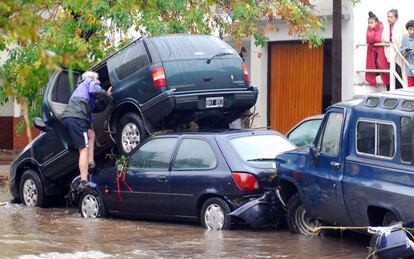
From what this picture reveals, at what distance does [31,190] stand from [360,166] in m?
7.63

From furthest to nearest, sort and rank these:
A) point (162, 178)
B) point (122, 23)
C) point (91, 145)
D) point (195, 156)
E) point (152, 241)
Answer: point (122, 23), point (91, 145), point (162, 178), point (195, 156), point (152, 241)

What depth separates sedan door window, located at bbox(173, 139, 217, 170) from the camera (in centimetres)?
1339

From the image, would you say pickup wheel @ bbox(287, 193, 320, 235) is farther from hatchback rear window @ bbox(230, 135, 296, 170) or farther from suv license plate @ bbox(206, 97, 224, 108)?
suv license plate @ bbox(206, 97, 224, 108)

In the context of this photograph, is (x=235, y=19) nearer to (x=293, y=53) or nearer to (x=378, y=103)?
(x=293, y=53)

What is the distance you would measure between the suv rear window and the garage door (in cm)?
848

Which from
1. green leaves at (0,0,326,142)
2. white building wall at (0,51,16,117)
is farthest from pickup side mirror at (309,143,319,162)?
white building wall at (0,51,16,117)

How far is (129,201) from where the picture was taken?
567 inches

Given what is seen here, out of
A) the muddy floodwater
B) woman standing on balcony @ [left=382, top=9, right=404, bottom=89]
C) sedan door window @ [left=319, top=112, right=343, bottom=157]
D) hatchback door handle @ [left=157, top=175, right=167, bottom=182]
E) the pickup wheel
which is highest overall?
woman standing on balcony @ [left=382, top=9, right=404, bottom=89]

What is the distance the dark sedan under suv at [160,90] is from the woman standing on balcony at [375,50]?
6.14 metres

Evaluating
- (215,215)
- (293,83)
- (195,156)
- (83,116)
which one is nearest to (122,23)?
(83,116)

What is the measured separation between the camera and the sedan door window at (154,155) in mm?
14016

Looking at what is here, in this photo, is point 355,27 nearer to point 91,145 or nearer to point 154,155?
point 91,145

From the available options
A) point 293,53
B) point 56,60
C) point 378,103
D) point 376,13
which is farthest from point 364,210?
point 293,53

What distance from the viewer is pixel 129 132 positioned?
14938mm
